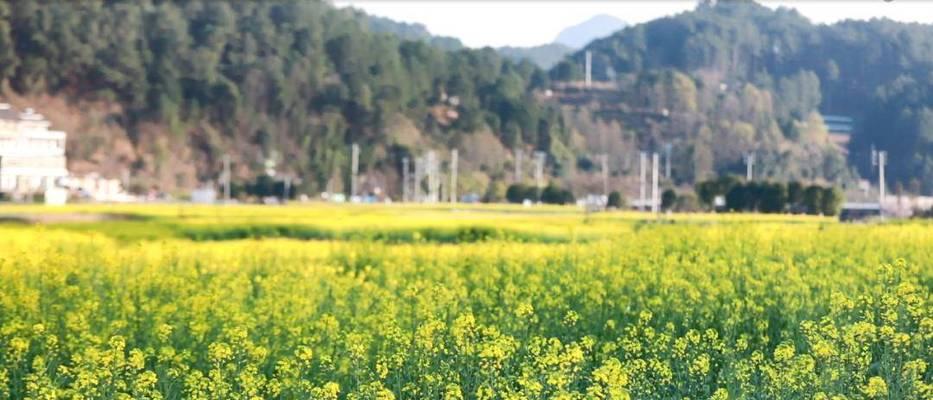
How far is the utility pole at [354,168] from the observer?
63.2 meters

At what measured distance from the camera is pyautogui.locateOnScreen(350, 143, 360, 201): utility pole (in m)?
63.2

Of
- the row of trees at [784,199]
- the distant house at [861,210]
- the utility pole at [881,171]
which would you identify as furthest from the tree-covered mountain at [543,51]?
the row of trees at [784,199]

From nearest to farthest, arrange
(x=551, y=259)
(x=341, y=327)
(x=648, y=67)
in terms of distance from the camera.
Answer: (x=341, y=327) < (x=551, y=259) < (x=648, y=67)

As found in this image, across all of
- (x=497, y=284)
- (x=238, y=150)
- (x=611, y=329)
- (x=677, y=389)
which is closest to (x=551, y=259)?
(x=497, y=284)

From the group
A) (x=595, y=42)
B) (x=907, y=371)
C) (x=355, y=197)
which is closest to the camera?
(x=907, y=371)

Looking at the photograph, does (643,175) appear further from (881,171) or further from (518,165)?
(881,171)

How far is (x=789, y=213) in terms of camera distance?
93.1 ft

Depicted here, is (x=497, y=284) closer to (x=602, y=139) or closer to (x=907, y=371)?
(x=907, y=371)

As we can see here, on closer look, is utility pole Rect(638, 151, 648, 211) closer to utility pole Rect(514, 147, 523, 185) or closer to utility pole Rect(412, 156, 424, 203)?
utility pole Rect(514, 147, 523, 185)

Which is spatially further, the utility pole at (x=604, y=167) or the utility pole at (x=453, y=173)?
the utility pole at (x=604, y=167)

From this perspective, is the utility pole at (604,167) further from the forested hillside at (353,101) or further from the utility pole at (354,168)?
the utility pole at (354,168)

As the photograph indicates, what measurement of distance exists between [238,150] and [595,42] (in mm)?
41401

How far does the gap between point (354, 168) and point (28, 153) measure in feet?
58.9

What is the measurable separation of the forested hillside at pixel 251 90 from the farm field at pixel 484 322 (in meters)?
49.1
